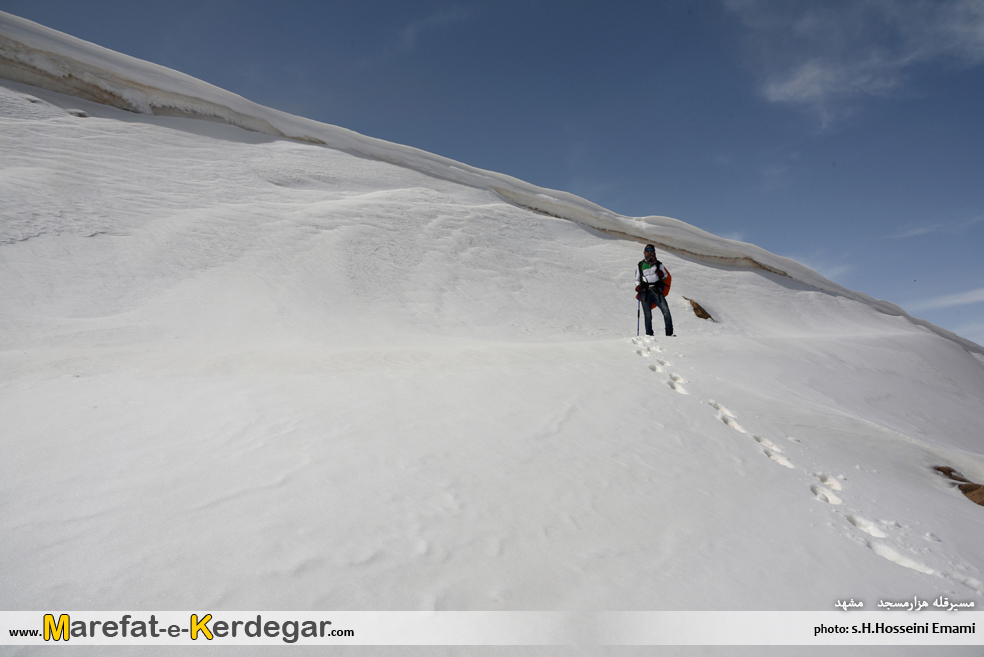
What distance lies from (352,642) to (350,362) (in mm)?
3643

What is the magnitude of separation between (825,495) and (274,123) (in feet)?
55.8

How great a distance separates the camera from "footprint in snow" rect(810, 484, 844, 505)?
128 inches

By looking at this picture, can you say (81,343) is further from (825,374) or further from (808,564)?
(825,374)

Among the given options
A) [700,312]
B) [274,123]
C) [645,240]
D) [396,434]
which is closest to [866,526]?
[396,434]

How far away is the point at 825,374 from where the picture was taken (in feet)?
23.5

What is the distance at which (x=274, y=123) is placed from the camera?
15820 mm

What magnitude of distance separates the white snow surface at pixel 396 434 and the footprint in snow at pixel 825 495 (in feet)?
0.07

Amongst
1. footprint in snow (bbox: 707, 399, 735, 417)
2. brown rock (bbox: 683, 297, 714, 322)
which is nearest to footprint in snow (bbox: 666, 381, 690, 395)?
footprint in snow (bbox: 707, 399, 735, 417)

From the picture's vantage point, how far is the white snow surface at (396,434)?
202 centimetres

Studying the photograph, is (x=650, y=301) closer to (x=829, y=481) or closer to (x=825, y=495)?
(x=829, y=481)

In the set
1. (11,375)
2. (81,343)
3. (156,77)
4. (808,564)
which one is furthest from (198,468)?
(156,77)

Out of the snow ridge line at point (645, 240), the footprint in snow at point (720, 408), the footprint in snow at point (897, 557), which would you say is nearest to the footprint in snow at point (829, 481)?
the footprint in snow at point (897, 557)

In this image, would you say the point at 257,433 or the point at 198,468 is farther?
the point at 257,433

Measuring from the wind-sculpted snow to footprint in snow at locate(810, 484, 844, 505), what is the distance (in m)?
13.8
